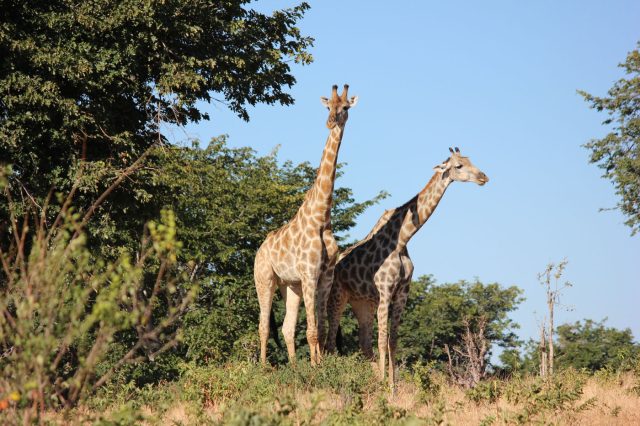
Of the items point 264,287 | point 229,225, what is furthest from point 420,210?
point 229,225

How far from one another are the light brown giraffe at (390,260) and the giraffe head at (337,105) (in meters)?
2.35

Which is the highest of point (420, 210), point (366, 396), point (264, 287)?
point (420, 210)

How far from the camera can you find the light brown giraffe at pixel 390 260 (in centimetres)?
1866

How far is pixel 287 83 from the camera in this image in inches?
857

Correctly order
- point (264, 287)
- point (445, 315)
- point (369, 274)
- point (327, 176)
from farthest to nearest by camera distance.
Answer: point (445, 315), point (264, 287), point (369, 274), point (327, 176)

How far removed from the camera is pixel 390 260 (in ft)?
61.5

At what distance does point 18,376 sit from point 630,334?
60.9 m

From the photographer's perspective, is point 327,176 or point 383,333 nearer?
point 383,333

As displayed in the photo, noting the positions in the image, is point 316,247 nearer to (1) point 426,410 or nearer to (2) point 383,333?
(2) point 383,333

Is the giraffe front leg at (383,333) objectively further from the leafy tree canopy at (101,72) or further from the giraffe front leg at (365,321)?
the leafy tree canopy at (101,72)

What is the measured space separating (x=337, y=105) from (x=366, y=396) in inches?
240

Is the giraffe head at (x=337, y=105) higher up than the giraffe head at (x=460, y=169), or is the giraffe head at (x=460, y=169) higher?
the giraffe head at (x=337, y=105)

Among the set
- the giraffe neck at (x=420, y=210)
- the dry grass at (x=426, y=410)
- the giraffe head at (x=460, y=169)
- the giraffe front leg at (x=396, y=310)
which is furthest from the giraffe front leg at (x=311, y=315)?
the giraffe head at (x=460, y=169)

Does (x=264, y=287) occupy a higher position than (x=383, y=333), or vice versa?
(x=264, y=287)
